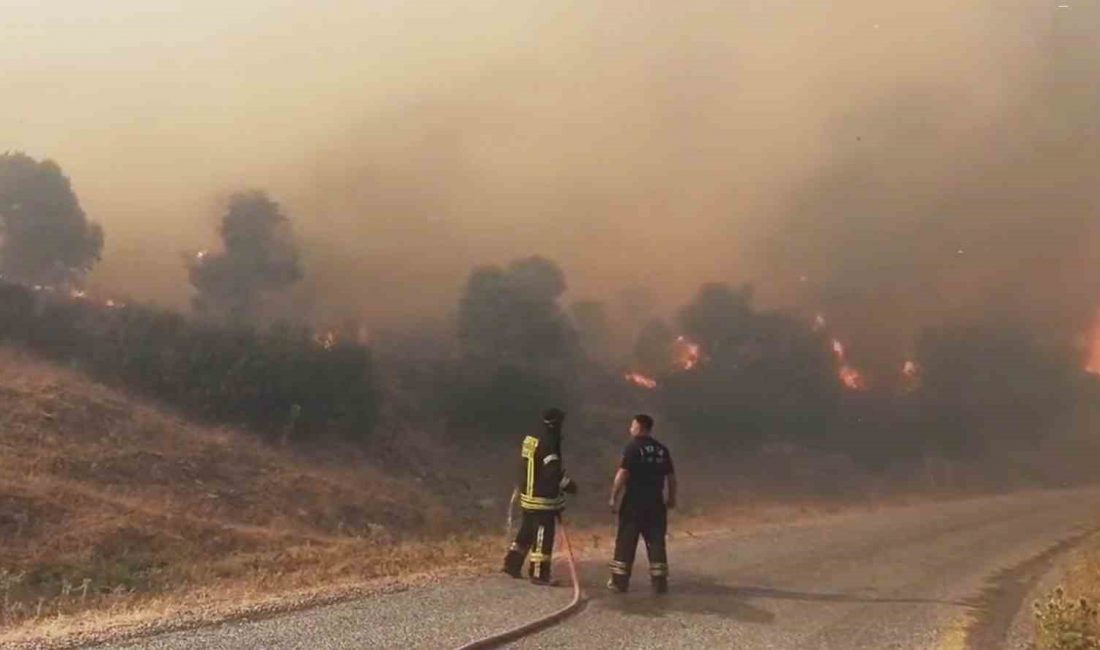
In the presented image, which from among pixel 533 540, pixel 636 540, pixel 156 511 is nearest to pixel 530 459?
pixel 533 540

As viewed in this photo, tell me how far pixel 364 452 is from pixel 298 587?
3004cm

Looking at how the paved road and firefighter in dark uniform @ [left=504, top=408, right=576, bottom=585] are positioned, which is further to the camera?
firefighter in dark uniform @ [left=504, top=408, right=576, bottom=585]

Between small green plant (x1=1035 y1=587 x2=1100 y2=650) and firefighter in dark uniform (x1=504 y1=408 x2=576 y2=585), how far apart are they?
4658 mm

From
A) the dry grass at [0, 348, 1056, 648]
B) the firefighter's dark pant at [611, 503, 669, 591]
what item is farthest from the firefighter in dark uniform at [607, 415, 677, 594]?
the dry grass at [0, 348, 1056, 648]

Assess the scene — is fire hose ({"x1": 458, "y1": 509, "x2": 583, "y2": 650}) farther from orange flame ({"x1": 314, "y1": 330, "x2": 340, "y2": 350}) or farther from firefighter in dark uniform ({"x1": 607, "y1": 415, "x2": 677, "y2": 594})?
orange flame ({"x1": 314, "y1": 330, "x2": 340, "y2": 350})

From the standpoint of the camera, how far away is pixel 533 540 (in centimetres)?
1000

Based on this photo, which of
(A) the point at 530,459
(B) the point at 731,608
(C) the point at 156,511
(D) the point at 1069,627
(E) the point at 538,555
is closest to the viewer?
(D) the point at 1069,627

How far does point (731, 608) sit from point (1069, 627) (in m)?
2.97

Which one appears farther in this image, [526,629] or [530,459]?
[530,459]

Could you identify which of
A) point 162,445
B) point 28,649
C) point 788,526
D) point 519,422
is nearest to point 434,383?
point 519,422

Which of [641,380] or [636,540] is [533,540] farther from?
[641,380]

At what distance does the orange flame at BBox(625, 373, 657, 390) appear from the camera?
62.7 m

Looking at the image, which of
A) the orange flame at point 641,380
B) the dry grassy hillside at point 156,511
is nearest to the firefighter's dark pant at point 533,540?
the dry grassy hillside at point 156,511

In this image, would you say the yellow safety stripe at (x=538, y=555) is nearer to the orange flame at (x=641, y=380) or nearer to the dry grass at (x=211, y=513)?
the dry grass at (x=211, y=513)
